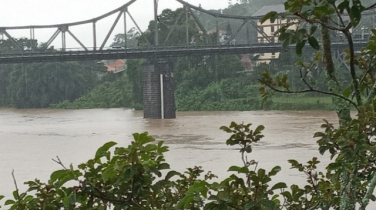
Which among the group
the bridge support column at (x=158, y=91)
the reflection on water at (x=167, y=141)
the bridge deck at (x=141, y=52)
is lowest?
the reflection on water at (x=167, y=141)

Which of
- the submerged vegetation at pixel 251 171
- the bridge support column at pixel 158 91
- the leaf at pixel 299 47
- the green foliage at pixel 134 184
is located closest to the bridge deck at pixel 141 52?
the bridge support column at pixel 158 91

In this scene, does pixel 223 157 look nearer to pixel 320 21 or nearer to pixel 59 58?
pixel 320 21

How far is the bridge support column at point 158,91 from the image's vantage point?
34.2m

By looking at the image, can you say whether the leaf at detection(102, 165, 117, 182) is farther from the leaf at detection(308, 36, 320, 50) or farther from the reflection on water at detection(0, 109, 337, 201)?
the reflection on water at detection(0, 109, 337, 201)

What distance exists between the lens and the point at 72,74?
48781 mm

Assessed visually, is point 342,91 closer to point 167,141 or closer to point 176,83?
point 167,141

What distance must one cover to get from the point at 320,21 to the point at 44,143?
810 inches

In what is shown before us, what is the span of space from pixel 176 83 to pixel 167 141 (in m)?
21.5

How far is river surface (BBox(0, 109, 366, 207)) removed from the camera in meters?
14.6

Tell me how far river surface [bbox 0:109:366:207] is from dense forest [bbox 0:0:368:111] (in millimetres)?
4373

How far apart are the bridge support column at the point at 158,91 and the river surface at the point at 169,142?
777 mm

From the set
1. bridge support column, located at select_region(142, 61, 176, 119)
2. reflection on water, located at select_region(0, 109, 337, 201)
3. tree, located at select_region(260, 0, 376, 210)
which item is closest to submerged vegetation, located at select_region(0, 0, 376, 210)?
tree, located at select_region(260, 0, 376, 210)

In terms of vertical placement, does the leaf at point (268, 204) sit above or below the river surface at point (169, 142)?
above

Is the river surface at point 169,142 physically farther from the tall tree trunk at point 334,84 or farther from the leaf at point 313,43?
the leaf at point 313,43
